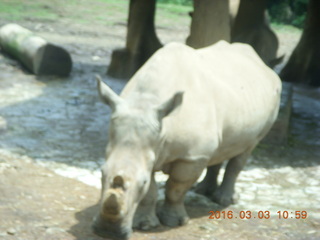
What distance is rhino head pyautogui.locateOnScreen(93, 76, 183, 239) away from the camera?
13.9 feet

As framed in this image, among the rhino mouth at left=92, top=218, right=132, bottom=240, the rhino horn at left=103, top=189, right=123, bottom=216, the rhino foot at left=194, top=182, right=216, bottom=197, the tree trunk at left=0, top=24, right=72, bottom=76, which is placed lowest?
the tree trunk at left=0, top=24, right=72, bottom=76

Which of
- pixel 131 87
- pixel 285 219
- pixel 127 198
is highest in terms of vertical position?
pixel 131 87

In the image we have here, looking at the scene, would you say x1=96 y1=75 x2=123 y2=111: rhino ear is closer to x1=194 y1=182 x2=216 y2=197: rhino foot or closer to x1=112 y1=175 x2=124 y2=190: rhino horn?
x1=112 y1=175 x2=124 y2=190: rhino horn

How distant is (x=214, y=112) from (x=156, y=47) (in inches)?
267

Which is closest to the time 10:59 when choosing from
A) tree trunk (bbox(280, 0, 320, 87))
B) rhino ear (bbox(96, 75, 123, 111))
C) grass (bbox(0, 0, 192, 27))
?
rhino ear (bbox(96, 75, 123, 111))

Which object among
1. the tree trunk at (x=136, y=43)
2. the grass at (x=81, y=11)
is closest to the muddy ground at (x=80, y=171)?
the tree trunk at (x=136, y=43)

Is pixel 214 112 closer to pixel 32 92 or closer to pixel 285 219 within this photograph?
pixel 285 219

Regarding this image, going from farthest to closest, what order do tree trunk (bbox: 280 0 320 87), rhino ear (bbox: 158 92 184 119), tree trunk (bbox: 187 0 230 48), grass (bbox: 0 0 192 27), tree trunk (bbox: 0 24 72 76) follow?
grass (bbox: 0 0 192 27) < tree trunk (bbox: 280 0 320 87) < tree trunk (bbox: 0 24 72 76) < tree trunk (bbox: 187 0 230 48) < rhino ear (bbox: 158 92 184 119)

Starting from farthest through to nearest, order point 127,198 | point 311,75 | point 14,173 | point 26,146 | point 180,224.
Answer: point 311,75
point 26,146
point 14,173
point 180,224
point 127,198

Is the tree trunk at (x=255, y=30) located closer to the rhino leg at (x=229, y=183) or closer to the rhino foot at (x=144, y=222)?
the rhino leg at (x=229, y=183)

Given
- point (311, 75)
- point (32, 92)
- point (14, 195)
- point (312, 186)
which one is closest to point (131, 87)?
point (14, 195)

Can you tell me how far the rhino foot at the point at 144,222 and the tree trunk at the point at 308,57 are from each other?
8.22 meters

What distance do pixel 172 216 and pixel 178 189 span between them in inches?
9.8

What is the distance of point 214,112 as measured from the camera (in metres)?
5.17
